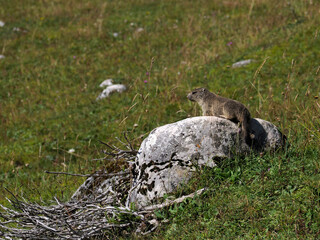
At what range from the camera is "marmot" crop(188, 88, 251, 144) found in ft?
16.5

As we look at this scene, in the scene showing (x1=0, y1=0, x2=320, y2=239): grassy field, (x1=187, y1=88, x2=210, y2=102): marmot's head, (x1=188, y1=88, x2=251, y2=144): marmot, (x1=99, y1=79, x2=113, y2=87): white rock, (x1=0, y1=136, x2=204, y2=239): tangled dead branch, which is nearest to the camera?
(x1=0, y1=0, x2=320, y2=239): grassy field

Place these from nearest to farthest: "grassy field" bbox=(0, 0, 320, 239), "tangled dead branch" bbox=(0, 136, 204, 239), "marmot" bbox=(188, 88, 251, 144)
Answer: "grassy field" bbox=(0, 0, 320, 239) → "tangled dead branch" bbox=(0, 136, 204, 239) → "marmot" bbox=(188, 88, 251, 144)

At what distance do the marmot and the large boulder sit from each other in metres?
0.10

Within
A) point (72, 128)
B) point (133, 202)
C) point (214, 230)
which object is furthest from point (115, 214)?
point (72, 128)

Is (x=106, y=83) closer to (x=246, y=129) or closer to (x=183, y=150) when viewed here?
(x=183, y=150)

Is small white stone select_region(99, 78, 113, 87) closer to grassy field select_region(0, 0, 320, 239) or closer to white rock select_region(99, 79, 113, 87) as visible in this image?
white rock select_region(99, 79, 113, 87)

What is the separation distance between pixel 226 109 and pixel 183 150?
90 centimetres

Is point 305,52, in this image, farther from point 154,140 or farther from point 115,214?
point 115,214

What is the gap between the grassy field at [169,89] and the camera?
4.34 meters

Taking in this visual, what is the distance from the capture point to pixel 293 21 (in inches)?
494

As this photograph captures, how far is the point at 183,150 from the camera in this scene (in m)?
4.97

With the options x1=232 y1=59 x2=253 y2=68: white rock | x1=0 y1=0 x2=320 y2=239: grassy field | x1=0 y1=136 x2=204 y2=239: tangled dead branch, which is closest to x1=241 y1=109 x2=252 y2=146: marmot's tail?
x1=0 y1=0 x2=320 y2=239: grassy field

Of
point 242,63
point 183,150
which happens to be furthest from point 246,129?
point 242,63

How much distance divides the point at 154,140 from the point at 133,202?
92cm
